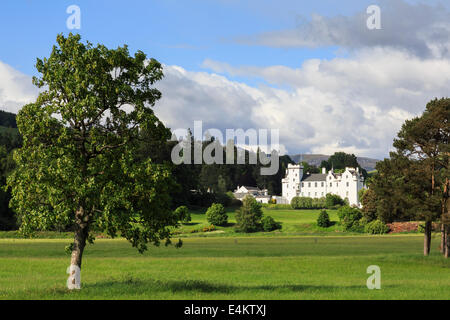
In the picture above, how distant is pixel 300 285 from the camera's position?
30.6 m

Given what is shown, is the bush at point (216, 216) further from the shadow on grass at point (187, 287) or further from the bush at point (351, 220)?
the shadow on grass at point (187, 287)

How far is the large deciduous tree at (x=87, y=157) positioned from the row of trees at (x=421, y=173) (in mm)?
28657

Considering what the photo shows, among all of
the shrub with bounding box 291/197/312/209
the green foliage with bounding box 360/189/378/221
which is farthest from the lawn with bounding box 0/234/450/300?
the shrub with bounding box 291/197/312/209

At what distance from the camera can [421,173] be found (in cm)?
4862

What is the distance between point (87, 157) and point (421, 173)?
32.4m

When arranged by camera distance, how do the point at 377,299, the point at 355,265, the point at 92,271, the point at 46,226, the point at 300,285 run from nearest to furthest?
the point at 46,226
the point at 377,299
the point at 300,285
the point at 92,271
the point at 355,265

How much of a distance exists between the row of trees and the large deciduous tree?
28657 millimetres

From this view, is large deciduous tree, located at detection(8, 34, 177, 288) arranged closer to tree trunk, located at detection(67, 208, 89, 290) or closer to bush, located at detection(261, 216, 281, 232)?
tree trunk, located at detection(67, 208, 89, 290)

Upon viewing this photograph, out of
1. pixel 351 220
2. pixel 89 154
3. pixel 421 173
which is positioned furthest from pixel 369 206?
pixel 89 154

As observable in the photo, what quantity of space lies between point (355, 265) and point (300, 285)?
16372mm

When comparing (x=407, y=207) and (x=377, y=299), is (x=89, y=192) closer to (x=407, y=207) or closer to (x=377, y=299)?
(x=377, y=299)

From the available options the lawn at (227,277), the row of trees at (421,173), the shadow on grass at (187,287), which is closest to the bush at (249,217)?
the lawn at (227,277)
